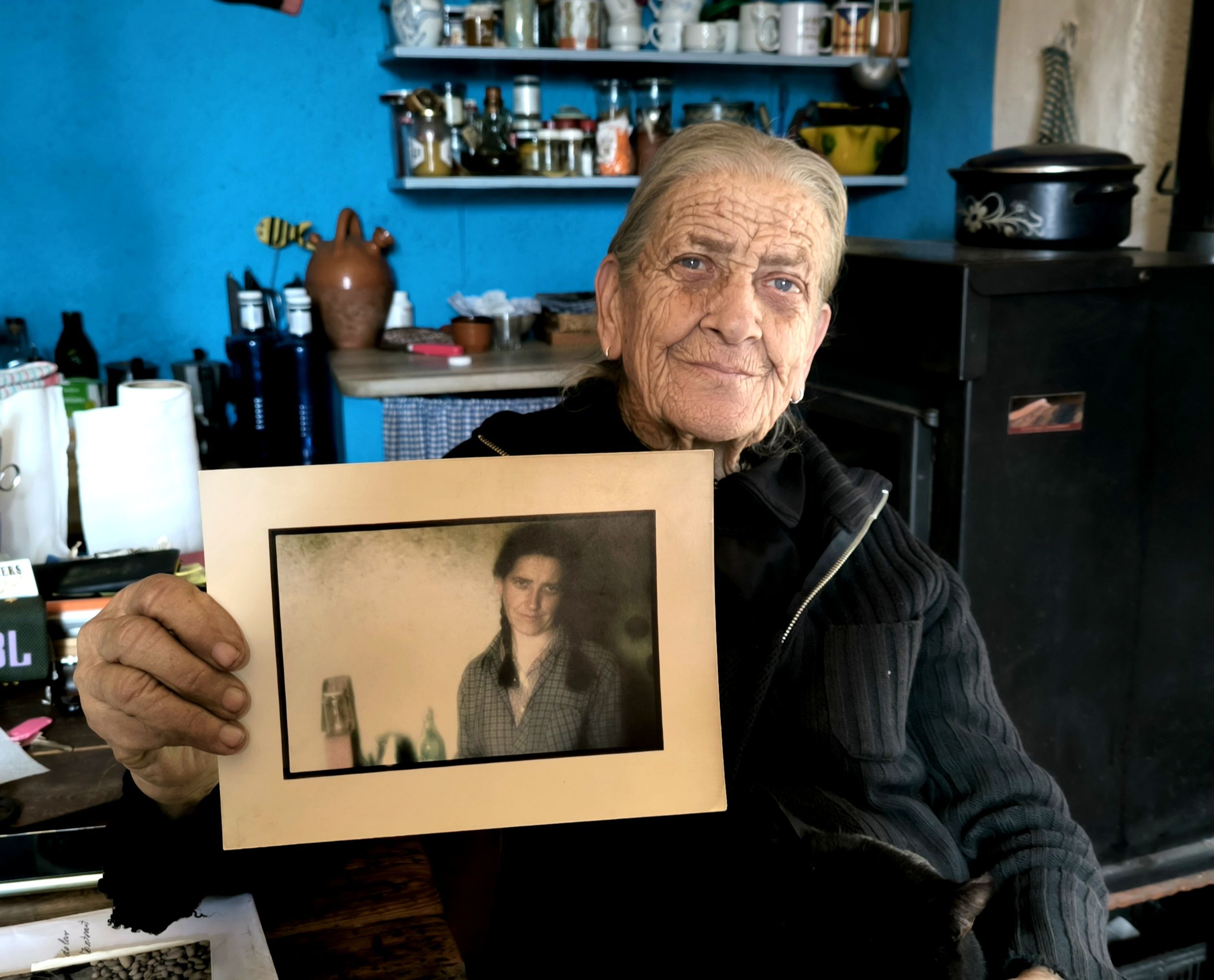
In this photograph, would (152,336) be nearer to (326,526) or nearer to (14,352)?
(14,352)

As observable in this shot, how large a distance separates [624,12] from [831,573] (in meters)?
2.52

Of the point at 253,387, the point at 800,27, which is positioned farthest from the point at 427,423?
the point at 800,27

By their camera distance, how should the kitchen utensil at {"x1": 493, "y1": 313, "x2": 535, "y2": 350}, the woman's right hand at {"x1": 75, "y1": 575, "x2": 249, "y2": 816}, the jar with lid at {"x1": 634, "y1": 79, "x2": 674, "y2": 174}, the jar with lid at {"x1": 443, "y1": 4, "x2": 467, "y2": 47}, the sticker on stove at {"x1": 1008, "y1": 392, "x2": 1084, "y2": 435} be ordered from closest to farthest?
the woman's right hand at {"x1": 75, "y1": 575, "x2": 249, "y2": 816} → the sticker on stove at {"x1": 1008, "y1": 392, "x2": 1084, "y2": 435} → the jar with lid at {"x1": 443, "y1": 4, "x2": 467, "y2": 47} → the kitchen utensil at {"x1": 493, "y1": 313, "x2": 535, "y2": 350} → the jar with lid at {"x1": 634, "y1": 79, "x2": 674, "y2": 174}

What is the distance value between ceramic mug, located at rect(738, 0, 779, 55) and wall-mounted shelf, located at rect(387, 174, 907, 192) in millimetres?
480

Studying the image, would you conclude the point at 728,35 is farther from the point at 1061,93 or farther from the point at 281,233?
the point at 281,233

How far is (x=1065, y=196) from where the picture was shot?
1892 millimetres

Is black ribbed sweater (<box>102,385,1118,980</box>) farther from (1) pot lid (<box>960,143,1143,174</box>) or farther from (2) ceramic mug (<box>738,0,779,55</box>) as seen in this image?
(2) ceramic mug (<box>738,0,779,55</box>)

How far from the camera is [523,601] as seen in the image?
0.72 m

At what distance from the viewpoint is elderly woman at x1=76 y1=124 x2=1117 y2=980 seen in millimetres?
927

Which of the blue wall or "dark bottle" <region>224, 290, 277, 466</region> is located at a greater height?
the blue wall

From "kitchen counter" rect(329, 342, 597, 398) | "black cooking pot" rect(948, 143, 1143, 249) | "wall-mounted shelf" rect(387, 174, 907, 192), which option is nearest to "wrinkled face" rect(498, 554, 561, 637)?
"black cooking pot" rect(948, 143, 1143, 249)

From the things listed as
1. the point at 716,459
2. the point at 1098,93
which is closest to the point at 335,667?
the point at 716,459

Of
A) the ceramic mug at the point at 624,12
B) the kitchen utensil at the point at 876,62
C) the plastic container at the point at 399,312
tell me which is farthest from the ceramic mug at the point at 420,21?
the kitchen utensil at the point at 876,62

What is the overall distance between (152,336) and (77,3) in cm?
93
